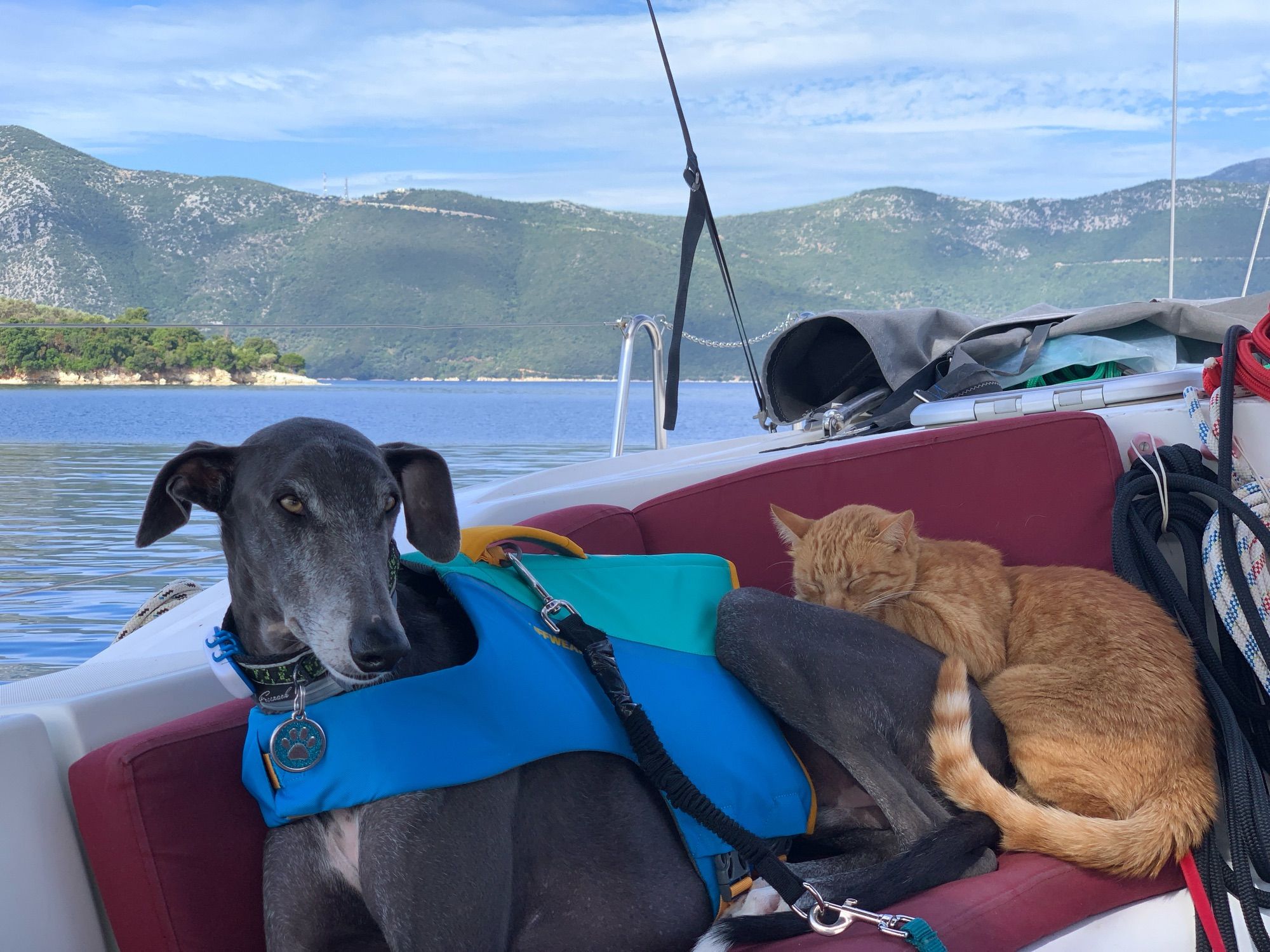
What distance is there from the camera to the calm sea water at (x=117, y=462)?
5.14 metres

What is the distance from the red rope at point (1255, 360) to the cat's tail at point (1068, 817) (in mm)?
752

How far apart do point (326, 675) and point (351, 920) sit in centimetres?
31

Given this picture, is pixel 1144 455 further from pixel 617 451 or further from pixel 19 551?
pixel 19 551

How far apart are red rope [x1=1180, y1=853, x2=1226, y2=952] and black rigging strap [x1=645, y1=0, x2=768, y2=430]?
1846 millimetres

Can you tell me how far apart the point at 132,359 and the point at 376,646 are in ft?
23.3

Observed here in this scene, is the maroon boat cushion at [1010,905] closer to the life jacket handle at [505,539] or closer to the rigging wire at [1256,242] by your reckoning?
the life jacket handle at [505,539]

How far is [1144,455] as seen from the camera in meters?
2.15

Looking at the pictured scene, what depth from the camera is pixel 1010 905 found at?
1.41 meters

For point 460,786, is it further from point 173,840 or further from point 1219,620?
point 1219,620

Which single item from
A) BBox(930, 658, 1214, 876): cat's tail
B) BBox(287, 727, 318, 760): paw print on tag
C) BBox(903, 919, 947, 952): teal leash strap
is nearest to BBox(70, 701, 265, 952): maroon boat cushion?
BBox(287, 727, 318, 760): paw print on tag

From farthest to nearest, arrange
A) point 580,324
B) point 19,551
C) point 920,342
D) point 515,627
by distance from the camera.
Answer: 1. point 19,551
2. point 580,324
3. point 920,342
4. point 515,627

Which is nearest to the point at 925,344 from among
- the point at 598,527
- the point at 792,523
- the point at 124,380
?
the point at 792,523

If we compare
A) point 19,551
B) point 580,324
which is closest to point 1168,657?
point 580,324

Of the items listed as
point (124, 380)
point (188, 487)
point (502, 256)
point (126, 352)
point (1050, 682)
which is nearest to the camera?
point (188, 487)
